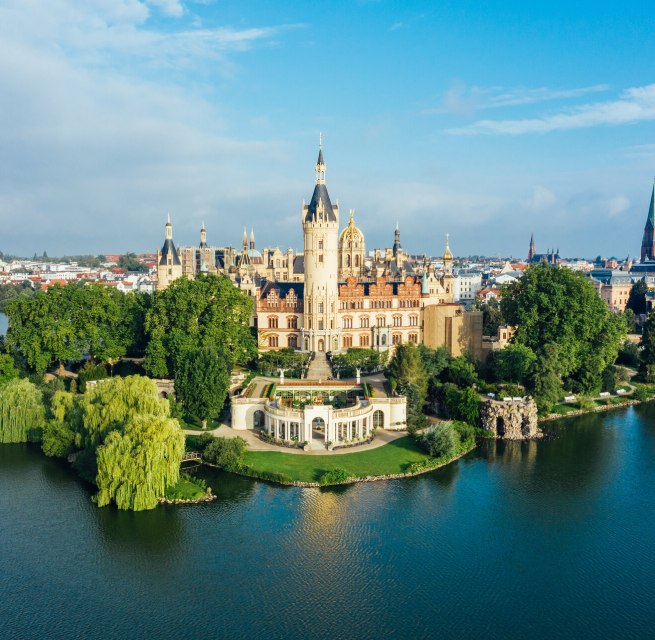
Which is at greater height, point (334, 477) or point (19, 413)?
point (19, 413)

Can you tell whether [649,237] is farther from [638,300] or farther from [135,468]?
[135,468]

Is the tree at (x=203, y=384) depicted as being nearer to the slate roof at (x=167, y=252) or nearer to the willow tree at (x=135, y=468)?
the willow tree at (x=135, y=468)

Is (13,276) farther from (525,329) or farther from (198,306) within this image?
(525,329)

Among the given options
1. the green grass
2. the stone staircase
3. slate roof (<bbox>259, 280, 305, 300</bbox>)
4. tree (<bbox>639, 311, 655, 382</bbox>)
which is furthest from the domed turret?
the green grass

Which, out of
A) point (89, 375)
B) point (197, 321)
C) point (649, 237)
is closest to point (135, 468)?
point (89, 375)

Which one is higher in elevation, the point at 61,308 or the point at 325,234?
the point at 325,234

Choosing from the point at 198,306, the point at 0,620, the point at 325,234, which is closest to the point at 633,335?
the point at 325,234

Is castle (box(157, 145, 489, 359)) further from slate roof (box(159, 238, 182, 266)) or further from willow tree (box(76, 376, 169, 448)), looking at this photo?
willow tree (box(76, 376, 169, 448))

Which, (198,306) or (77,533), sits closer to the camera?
(77,533)
